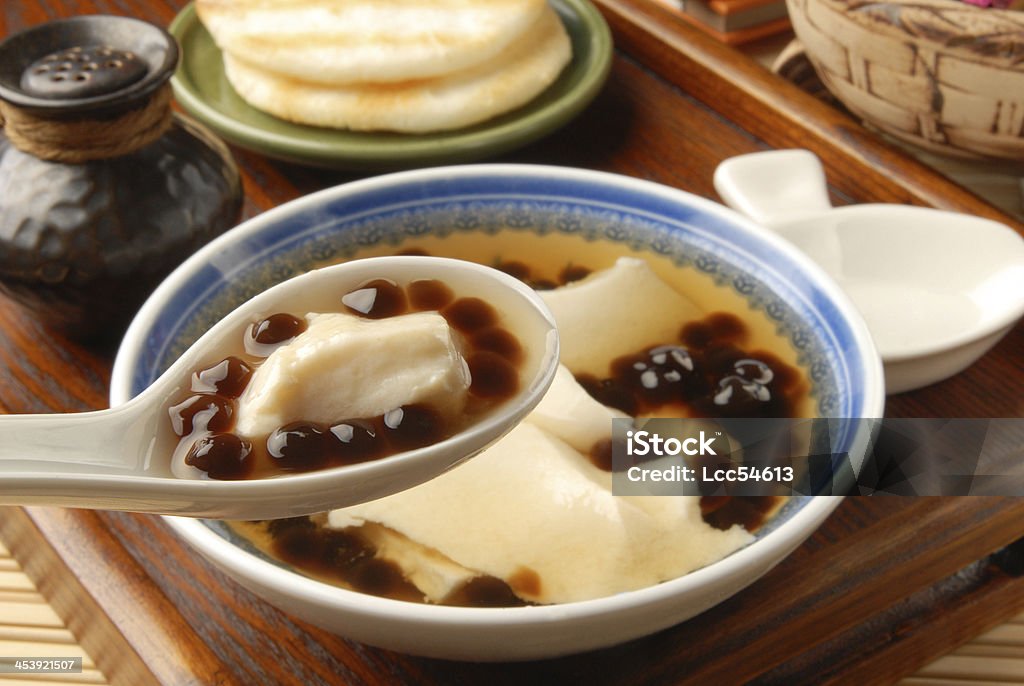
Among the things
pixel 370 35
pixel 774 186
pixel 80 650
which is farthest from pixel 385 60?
pixel 80 650

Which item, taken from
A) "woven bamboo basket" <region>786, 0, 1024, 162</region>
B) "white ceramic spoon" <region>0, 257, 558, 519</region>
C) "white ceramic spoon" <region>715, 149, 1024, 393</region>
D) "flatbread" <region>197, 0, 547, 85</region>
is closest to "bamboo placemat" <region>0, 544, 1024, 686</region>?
"white ceramic spoon" <region>715, 149, 1024, 393</region>

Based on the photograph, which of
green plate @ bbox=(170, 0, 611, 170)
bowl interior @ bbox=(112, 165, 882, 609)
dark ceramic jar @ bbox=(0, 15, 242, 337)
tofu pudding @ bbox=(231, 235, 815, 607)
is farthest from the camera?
green plate @ bbox=(170, 0, 611, 170)

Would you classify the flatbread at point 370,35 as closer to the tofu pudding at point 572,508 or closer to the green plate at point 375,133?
the green plate at point 375,133

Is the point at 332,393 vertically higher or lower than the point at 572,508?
higher

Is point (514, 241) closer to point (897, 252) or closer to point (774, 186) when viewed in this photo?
point (774, 186)

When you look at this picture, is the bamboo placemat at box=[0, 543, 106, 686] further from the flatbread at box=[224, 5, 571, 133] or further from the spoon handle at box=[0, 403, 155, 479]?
the flatbread at box=[224, 5, 571, 133]

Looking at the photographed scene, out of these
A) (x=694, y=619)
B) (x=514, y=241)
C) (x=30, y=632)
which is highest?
(x=514, y=241)
